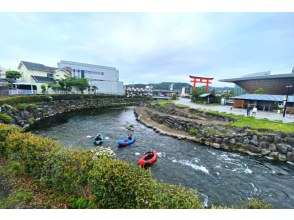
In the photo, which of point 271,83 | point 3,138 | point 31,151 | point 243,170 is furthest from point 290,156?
point 271,83

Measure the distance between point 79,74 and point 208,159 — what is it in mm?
63907

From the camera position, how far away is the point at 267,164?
483 inches

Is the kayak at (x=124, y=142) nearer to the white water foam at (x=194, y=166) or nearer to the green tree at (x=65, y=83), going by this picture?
the white water foam at (x=194, y=166)

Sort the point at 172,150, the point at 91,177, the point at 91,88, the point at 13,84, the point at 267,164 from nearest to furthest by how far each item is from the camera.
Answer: the point at 91,177 → the point at 267,164 → the point at 172,150 → the point at 13,84 → the point at 91,88

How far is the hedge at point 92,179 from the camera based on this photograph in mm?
4281

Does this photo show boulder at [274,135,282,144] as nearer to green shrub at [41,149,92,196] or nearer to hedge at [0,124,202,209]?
hedge at [0,124,202,209]

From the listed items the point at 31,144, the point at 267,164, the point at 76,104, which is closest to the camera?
the point at 31,144

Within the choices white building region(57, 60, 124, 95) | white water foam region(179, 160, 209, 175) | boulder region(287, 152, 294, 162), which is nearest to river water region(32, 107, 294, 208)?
white water foam region(179, 160, 209, 175)

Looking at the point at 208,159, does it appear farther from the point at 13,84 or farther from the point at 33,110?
the point at 13,84

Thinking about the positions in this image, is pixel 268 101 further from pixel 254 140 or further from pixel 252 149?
pixel 252 149

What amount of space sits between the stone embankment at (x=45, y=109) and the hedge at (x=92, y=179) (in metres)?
17.5

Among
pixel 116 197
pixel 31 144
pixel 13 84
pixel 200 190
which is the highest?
pixel 13 84

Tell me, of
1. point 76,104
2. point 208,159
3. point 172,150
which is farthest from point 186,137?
point 76,104

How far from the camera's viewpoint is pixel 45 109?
29.8m
